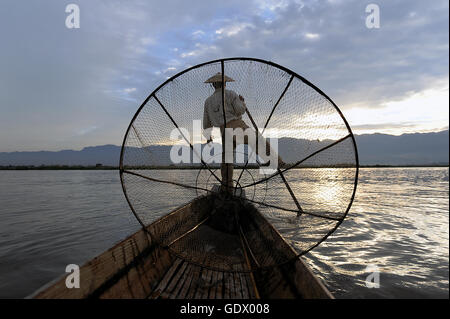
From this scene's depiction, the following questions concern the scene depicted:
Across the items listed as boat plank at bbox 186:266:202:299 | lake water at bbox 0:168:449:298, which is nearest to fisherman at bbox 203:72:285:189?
lake water at bbox 0:168:449:298

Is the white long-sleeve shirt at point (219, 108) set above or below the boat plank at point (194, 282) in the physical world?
above

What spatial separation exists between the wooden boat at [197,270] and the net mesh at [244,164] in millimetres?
29

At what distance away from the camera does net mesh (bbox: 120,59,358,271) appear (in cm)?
325

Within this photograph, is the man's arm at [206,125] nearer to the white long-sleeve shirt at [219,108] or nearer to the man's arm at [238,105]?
the white long-sleeve shirt at [219,108]

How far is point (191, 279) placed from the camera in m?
2.76

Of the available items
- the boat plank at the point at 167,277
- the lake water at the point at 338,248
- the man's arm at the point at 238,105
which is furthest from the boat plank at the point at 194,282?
the man's arm at the point at 238,105

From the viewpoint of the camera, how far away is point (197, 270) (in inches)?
116

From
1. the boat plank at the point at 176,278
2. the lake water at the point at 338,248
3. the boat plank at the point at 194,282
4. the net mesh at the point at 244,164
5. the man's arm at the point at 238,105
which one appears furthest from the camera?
the man's arm at the point at 238,105

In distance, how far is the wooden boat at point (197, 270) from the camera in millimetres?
2055

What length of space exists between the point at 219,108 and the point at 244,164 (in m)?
1.15

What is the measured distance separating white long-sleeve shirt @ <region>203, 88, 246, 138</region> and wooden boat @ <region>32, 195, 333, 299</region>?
148 cm

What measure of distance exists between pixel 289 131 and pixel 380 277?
2580mm

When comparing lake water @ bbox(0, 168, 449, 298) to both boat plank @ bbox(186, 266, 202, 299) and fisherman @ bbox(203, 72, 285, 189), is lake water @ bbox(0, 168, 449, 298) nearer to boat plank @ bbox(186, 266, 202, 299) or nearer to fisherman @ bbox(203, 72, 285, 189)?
fisherman @ bbox(203, 72, 285, 189)
